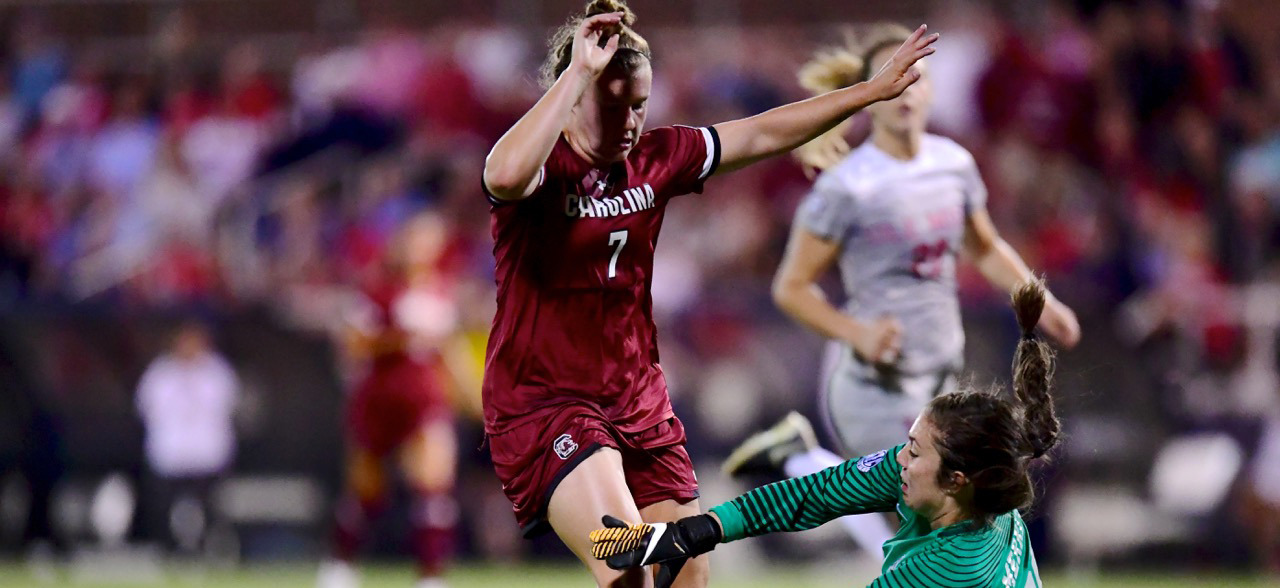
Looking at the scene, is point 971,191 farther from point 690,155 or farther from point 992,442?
point 992,442

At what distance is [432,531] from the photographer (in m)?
10.0

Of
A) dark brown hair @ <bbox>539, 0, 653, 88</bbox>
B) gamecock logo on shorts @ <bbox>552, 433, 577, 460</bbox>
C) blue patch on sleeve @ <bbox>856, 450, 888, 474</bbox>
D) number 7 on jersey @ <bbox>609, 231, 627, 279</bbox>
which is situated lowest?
blue patch on sleeve @ <bbox>856, 450, 888, 474</bbox>

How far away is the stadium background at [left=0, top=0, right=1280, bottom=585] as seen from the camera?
1066 cm

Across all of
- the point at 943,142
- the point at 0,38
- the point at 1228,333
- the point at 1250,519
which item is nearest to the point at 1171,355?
the point at 1228,333

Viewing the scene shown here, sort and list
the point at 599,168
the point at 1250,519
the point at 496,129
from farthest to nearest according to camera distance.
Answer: the point at 496,129 → the point at 1250,519 → the point at 599,168

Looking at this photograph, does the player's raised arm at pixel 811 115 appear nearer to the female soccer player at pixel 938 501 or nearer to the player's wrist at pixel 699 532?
the female soccer player at pixel 938 501

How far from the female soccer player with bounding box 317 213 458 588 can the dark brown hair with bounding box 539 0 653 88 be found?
18.7ft

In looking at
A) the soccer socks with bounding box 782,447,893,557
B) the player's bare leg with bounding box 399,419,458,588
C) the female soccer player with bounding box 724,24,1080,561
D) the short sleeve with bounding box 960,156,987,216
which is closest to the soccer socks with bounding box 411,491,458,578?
the player's bare leg with bounding box 399,419,458,588

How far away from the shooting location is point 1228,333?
10602 millimetres

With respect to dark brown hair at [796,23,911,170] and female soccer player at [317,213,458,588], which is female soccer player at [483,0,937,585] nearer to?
dark brown hair at [796,23,911,170]

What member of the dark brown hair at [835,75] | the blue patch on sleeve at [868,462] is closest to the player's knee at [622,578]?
the blue patch on sleeve at [868,462]

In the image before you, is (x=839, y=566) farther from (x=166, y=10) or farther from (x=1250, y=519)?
(x=166, y=10)

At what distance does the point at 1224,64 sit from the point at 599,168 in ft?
28.8

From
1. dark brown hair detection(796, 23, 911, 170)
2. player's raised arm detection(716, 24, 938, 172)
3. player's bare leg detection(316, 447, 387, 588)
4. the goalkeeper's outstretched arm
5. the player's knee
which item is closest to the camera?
the goalkeeper's outstretched arm
